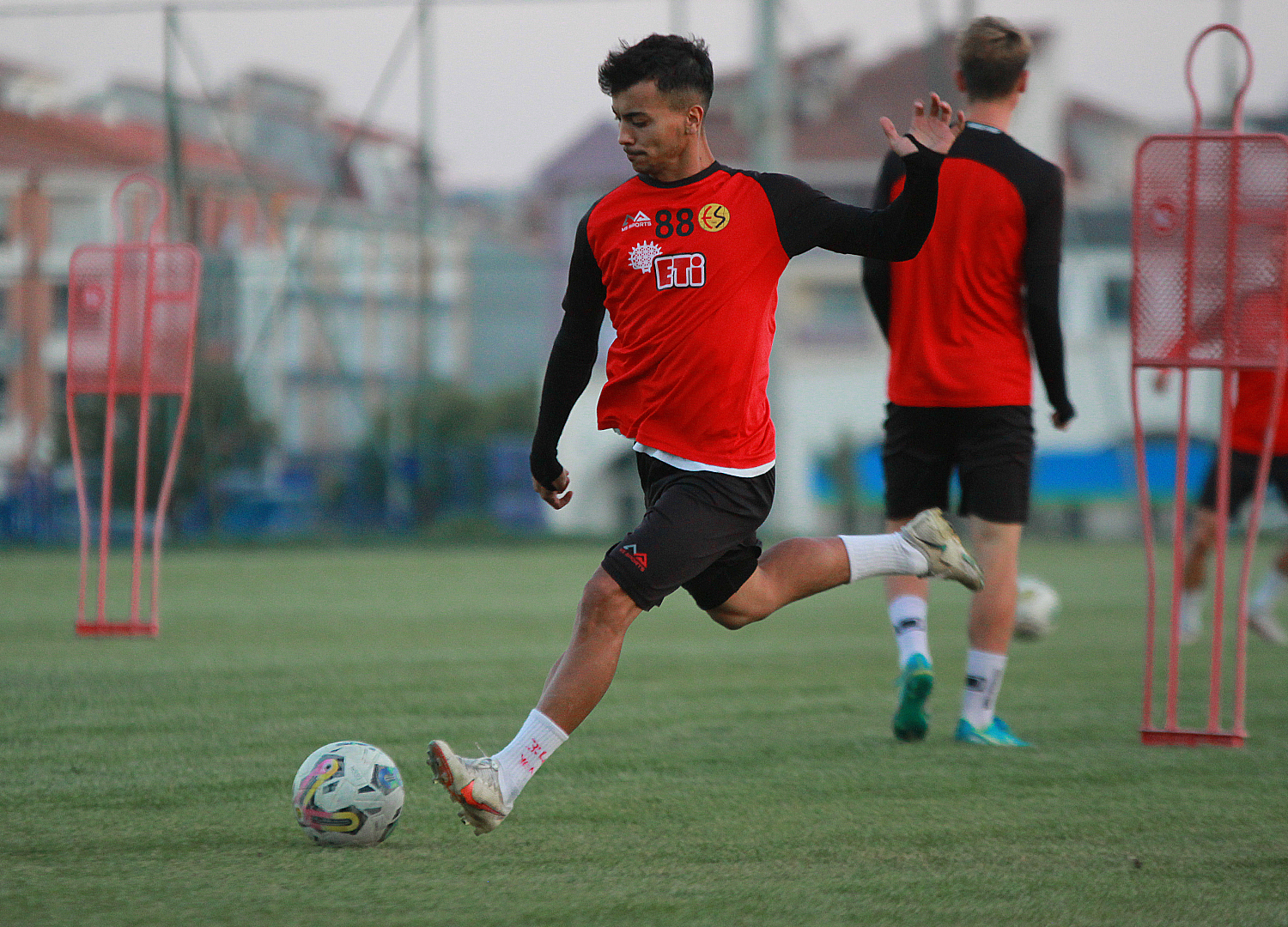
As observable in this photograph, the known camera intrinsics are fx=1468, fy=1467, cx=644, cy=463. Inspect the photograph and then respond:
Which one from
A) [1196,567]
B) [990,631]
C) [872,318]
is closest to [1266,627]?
[1196,567]

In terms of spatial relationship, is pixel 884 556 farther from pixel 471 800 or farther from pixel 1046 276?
pixel 471 800

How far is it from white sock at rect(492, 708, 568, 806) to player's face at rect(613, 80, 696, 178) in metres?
1.31

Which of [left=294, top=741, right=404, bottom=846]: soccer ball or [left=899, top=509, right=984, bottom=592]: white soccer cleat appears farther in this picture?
[left=899, top=509, right=984, bottom=592]: white soccer cleat

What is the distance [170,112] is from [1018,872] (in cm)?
1692

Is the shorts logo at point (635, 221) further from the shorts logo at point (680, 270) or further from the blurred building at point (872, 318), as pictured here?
the blurred building at point (872, 318)

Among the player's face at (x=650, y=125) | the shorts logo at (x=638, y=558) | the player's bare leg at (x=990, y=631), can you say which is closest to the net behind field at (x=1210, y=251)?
the player's bare leg at (x=990, y=631)

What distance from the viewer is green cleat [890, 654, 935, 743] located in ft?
15.3

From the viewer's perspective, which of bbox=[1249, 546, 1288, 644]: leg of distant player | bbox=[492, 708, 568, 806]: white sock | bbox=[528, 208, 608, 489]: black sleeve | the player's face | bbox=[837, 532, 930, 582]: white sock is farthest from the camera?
bbox=[1249, 546, 1288, 644]: leg of distant player

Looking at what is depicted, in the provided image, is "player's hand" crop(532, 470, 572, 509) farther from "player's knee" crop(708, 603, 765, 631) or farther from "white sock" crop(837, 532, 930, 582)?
"white sock" crop(837, 532, 930, 582)

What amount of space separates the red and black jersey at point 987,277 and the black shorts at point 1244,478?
3408 mm

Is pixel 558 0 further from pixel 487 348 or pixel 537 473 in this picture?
pixel 537 473

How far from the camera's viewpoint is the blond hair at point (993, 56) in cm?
470

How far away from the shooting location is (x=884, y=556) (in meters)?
3.98

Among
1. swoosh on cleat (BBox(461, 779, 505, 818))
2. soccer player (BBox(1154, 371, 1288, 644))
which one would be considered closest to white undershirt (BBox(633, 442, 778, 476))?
swoosh on cleat (BBox(461, 779, 505, 818))
